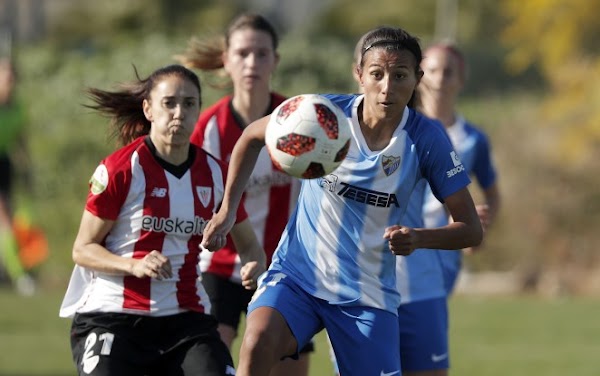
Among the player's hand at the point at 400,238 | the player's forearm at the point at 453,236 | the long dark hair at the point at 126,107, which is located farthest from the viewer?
the long dark hair at the point at 126,107

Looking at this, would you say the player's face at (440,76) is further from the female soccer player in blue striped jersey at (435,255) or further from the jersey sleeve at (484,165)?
the jersey sleeve at (484,165)

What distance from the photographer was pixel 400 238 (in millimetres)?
4887

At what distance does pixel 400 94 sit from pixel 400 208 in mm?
517

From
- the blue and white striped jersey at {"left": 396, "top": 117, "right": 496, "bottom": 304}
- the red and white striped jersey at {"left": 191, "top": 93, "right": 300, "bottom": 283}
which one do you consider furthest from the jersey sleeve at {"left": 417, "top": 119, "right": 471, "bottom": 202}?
the red and white striped jersey at {"left": 191, "top": 93, "right": 300, "bottom": 283}

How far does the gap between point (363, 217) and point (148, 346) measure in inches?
44.5

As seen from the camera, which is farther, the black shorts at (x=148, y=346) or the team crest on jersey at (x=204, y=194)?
the team crest on jersey at (x=204, y=194)

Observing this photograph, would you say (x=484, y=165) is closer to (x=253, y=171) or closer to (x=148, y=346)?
(x=253, y=171)

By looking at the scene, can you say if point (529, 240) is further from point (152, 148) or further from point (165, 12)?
point (165, 12)

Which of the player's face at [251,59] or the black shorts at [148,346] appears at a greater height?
the player's face at [251,59]

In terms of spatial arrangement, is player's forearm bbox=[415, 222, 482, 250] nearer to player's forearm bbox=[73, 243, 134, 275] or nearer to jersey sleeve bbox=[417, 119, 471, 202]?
jersey sleeve bbox=[417, 119, 471, 202]

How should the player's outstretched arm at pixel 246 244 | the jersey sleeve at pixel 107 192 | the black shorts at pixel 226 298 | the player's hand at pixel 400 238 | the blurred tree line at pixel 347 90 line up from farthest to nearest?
the blurred tree line at pixel 347 90 < the black shorts at pixel 226 298 < the player's outstretched arm at pixel 246 244 < the jersey sleeve at pixel 107 192 < the player's hand at pixel 400 238

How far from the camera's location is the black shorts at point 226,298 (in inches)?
264

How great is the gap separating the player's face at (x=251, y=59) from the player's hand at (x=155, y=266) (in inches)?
65.6

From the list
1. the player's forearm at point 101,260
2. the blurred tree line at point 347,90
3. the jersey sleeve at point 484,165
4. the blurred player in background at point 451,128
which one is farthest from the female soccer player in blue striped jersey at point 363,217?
the blurred tree line at point 347,90
